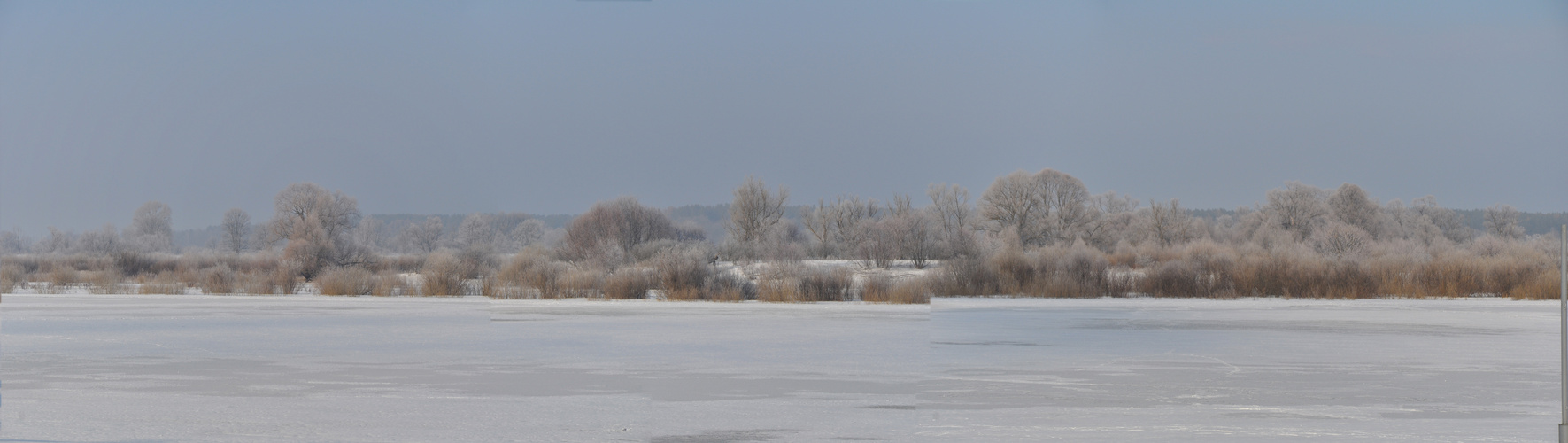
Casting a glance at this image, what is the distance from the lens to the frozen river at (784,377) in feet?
16.8

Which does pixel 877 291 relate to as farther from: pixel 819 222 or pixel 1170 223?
pixel 1170 223

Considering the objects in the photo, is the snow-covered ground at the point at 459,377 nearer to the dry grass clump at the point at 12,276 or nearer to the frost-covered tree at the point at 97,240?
the dry grass clump at the point at 12,276

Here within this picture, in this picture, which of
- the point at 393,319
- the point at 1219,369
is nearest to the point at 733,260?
the point at 393,319

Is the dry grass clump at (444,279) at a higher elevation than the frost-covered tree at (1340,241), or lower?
lower

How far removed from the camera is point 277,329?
35.4 feet

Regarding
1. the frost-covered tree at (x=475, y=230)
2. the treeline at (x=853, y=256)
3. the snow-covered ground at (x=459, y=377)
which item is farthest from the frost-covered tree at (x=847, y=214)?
the snow-covered ground at (x=459, y=377)

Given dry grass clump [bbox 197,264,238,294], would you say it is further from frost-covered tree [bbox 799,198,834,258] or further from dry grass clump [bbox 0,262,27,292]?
frost-covered tree [bbox 799,198,834,258]

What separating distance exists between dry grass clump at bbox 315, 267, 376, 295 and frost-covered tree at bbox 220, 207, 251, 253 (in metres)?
21.2

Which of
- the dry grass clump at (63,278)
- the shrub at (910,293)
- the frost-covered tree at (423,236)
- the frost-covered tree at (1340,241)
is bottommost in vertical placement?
the shrub at (910,293)

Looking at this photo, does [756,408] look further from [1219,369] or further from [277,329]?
[277,329]

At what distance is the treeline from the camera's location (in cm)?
1752

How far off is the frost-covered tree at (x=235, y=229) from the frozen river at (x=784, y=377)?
92.5 feet

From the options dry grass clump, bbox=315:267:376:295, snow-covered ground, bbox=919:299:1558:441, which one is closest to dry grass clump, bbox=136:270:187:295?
dry grass clump, bbox=315:267:376:295

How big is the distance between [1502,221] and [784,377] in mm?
44451
